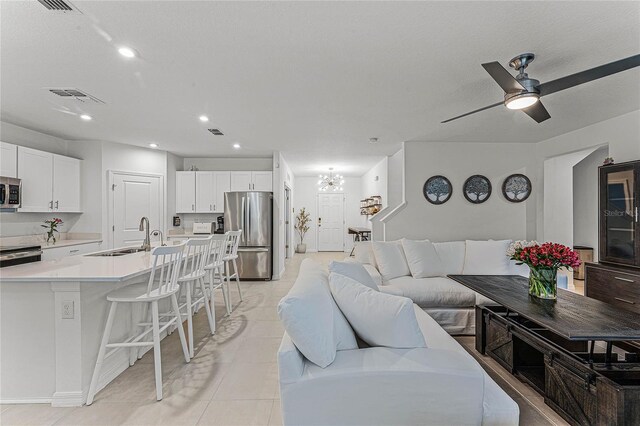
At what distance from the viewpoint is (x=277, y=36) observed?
2.02 meters

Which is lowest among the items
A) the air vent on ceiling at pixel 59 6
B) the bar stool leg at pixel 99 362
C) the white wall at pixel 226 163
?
the bar stool leg at pixel 99 362

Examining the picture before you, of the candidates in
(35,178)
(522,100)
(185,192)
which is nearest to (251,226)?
(185,192)

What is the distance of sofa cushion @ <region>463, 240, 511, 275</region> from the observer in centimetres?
387

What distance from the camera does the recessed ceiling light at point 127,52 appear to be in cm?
217

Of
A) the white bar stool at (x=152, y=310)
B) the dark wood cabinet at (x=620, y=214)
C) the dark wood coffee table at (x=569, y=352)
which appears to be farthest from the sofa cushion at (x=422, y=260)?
the white bar stool at (x=152, y=310)

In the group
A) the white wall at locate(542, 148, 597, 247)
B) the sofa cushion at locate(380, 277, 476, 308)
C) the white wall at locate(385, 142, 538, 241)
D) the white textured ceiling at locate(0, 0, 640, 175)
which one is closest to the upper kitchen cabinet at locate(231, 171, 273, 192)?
the white textured ceiling at locate(0, 0, 640, 175)

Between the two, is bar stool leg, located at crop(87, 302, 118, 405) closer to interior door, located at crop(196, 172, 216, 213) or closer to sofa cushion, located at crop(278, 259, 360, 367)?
sofa cushion, located at crop(278, 259, 360, 367)

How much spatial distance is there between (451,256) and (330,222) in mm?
6379

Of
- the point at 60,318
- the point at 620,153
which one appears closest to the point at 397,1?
the point at 60,318

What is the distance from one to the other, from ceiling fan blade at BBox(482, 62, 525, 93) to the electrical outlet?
317cm

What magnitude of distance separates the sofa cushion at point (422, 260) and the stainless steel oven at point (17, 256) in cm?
385

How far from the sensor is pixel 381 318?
1.59 metres

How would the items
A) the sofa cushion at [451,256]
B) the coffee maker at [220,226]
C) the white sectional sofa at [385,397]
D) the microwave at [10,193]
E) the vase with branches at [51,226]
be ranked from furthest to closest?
the coffee maker at [220,226] < the vase with branches at [51,226] < the sofa cushion at [451,256] < the microwave at [10,193] < the white sectional sofa at [385,397]

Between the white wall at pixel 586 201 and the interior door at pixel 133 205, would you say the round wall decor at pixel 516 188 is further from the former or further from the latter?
the interior door at pixel 133 205
